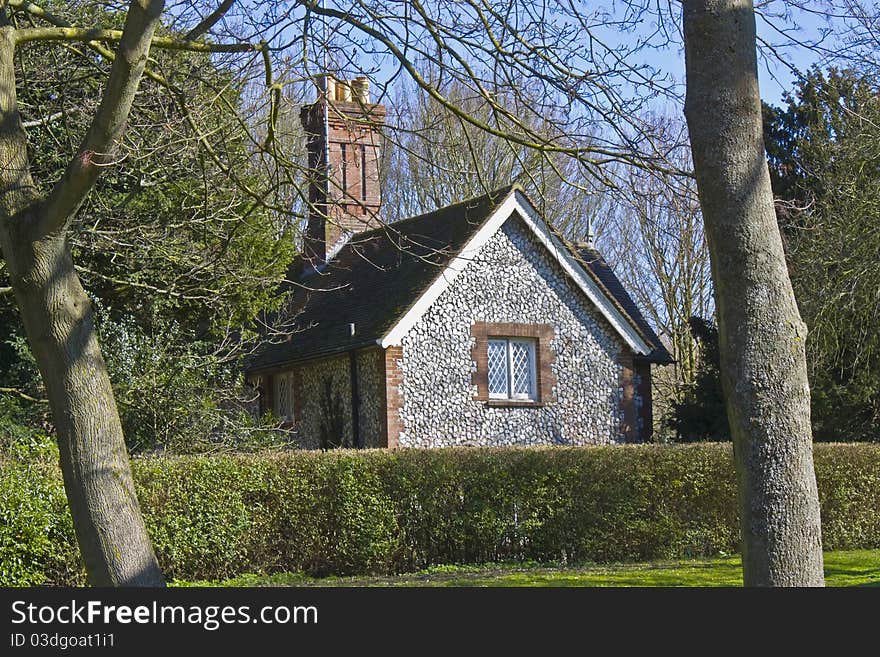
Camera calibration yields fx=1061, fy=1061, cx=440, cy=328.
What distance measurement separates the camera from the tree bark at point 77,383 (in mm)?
6566

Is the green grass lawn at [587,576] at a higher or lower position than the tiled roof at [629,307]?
lower

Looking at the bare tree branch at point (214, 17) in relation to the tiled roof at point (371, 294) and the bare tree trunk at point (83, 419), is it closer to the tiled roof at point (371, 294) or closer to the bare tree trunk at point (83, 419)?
the bare tree trunk at point (83, 419)

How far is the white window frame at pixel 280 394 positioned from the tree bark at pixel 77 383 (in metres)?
16.8

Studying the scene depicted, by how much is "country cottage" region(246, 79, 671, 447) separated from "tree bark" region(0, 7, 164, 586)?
533 inches

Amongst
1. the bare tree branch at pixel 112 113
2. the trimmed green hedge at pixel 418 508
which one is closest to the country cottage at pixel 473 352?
the trimmed green hedge at pixel 418 508

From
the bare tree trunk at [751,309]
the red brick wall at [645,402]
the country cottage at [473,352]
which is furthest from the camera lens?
the red brick wall at [645,402]

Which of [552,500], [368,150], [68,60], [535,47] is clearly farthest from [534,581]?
[368,150]

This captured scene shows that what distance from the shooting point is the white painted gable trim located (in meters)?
20.8

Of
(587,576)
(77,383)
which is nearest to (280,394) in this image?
(587,576)

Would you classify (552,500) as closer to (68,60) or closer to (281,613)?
(68,60)

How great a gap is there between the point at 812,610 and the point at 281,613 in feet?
9.47

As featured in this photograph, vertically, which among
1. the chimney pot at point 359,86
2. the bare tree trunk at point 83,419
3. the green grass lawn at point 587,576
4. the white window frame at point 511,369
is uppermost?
the chimney pot at point 359,86

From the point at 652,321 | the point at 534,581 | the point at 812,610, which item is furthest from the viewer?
the point at 652,321

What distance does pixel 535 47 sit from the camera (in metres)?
8.52
